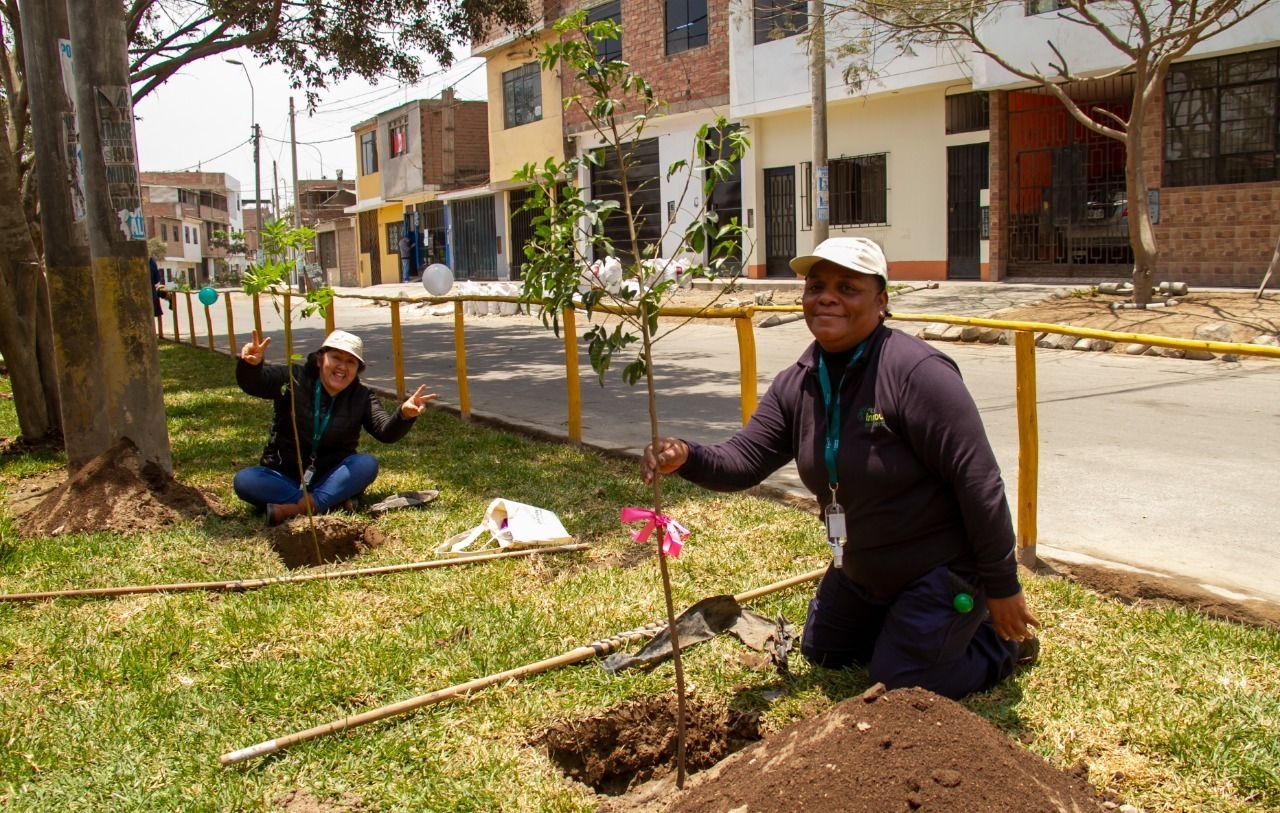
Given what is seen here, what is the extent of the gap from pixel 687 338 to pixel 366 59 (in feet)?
20.1

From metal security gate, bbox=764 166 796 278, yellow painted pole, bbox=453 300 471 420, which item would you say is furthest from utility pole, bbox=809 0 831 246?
yellow painted pole, bbox=453 300 471 420

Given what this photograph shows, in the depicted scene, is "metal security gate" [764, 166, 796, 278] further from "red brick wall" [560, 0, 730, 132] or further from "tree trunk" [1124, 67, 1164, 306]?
"tree trunk" [1124, 67, 1164, 306]

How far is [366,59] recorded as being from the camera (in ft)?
50.7

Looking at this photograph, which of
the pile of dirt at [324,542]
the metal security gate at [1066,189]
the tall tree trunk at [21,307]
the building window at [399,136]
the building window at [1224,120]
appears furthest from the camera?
the building window at [399,136]

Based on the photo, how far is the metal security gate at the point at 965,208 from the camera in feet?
62.6

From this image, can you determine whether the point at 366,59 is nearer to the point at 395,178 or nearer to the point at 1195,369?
the point at 1195,369

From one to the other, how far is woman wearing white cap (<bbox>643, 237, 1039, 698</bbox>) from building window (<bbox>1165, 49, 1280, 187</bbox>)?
15.1 metres

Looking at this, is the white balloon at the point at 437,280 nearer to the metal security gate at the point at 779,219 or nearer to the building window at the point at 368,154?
the metal security gate at the point at 779,219

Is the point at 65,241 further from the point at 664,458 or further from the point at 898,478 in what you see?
the point at 898,478

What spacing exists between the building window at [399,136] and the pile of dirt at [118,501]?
34996mm

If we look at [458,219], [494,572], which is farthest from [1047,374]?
[458,219]

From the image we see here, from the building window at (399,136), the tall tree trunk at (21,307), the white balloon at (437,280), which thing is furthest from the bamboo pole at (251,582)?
the building window at (399,136)

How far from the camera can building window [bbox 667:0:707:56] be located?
23312 mm

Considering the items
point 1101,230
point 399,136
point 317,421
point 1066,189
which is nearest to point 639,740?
point 317,421
